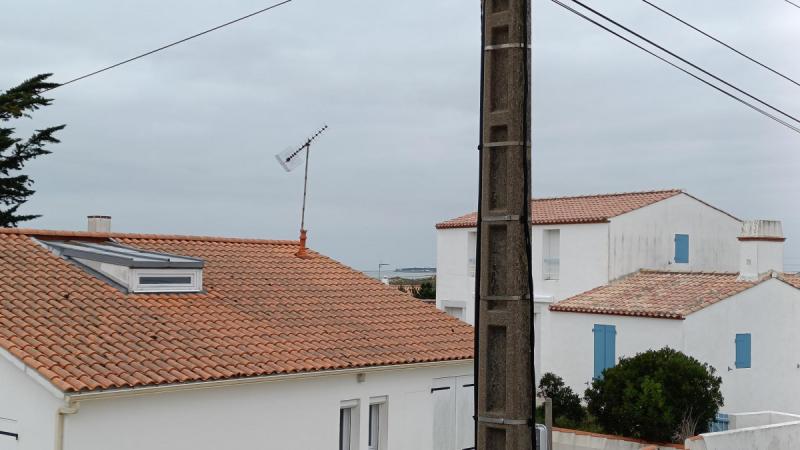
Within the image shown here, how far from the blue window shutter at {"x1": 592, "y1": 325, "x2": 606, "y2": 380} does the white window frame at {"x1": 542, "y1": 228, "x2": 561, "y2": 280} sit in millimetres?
4780

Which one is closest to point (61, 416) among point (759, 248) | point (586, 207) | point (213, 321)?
point (213, 321)

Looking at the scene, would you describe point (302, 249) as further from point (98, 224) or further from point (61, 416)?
point (61, 416)

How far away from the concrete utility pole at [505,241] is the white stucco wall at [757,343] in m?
17.6

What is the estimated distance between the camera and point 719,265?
107ft

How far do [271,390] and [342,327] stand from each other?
107 inches

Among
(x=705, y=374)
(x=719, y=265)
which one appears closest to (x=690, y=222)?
(x=719, y=265)

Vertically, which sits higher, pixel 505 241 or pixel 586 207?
pixel 586 207

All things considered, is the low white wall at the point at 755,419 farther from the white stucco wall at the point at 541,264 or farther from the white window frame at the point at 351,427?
the white window frame at the point at 351,427

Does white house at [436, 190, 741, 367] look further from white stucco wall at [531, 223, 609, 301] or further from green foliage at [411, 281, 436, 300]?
green foliage at [411, 281, 436, 300]

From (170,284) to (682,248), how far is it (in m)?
21.0

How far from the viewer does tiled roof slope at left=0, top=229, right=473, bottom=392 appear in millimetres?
11766

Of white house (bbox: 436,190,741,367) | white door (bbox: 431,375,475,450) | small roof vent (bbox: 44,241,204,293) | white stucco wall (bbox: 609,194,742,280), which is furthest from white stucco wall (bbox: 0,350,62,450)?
white stucco wall (bbox: 609,194,742,280)

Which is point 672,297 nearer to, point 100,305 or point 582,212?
point 582,212

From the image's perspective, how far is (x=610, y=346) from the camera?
83.0 ft
